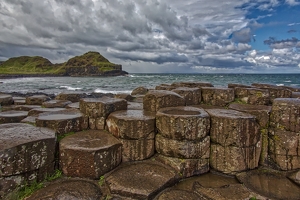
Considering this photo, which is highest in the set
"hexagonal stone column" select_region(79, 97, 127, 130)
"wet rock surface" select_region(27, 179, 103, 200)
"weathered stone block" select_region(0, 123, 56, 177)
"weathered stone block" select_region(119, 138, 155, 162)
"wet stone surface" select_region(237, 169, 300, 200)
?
"hexagonal stone column" select_region(79, 97, 127, 130)

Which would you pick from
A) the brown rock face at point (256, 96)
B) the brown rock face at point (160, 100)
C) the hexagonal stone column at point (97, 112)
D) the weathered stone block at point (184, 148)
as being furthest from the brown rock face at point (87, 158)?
the brown rock face at point (256, 96)

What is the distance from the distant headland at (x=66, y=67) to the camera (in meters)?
129

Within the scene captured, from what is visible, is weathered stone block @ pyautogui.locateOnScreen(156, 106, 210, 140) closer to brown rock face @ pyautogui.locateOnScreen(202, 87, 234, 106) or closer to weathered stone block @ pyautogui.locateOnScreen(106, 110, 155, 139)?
weathered stone block @ pyautogui.locateOnScreen(106, 110, 155, 139)

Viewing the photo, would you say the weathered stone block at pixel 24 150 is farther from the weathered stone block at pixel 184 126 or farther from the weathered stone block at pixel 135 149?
the weathered stone block at pixel 184 126

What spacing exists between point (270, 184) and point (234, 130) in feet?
4.47

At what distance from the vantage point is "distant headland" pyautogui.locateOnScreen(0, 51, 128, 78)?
129 meters

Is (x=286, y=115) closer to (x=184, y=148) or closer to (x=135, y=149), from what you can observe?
(x=184, y=148)

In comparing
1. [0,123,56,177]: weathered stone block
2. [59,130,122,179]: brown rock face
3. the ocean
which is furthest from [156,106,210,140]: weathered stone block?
the ocean

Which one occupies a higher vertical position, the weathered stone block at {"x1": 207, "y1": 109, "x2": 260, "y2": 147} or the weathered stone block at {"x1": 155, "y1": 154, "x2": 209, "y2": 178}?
the weathered stone block at {"x1": 207, "y1": 109, "x2": 260, "y2": 147}

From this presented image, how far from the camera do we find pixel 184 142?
465 cm

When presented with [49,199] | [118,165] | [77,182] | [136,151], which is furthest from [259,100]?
[49,199]

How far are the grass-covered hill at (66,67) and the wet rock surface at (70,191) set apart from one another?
Result: 126412 millimetres

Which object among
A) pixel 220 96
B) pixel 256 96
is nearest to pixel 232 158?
pixel 220 96

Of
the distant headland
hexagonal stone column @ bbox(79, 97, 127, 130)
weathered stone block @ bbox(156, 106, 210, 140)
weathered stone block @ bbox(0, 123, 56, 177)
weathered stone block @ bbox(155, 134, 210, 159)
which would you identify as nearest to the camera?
weathered stone block @ bbox(0, 123, 56, 177)
